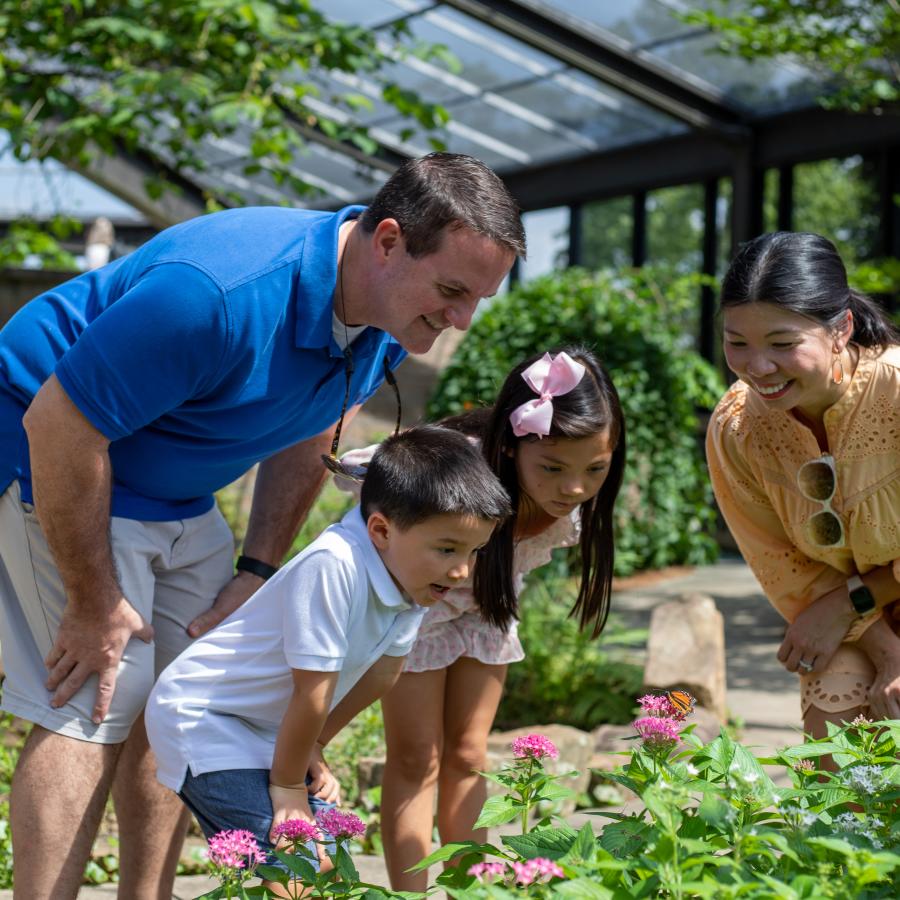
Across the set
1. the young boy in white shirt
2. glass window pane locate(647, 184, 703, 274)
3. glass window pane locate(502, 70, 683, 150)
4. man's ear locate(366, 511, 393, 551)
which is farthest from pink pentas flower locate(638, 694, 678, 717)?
glass window pane locate(647, 184, 703, 274)

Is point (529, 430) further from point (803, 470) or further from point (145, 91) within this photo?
point (145, 91)

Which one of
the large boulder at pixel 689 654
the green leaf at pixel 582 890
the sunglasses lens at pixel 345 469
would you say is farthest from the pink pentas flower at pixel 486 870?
the large boulder at pixel 689 654

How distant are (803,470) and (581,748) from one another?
1707 millimetres

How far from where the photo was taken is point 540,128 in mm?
11406

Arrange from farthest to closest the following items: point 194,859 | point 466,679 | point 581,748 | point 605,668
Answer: point 605,668
point 581,748
point 194,859
point 466,679

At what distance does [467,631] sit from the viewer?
115 inches

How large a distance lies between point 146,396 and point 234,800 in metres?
0.67

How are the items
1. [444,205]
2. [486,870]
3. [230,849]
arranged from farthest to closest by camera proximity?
[444,205]
[230,849]
[486,870]

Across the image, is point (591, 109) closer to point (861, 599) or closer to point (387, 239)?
point (861, 599)

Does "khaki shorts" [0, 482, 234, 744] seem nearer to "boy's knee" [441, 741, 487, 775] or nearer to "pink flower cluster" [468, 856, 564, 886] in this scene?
"boy's knee" [441, 741, 487, 775]

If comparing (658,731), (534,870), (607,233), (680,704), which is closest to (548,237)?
(607,233)

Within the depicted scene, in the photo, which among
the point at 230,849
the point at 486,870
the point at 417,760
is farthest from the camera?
the point at 417,760

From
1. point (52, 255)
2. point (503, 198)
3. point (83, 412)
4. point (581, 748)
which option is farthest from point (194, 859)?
point (52, 255)

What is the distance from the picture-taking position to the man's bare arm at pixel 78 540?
210 cm
